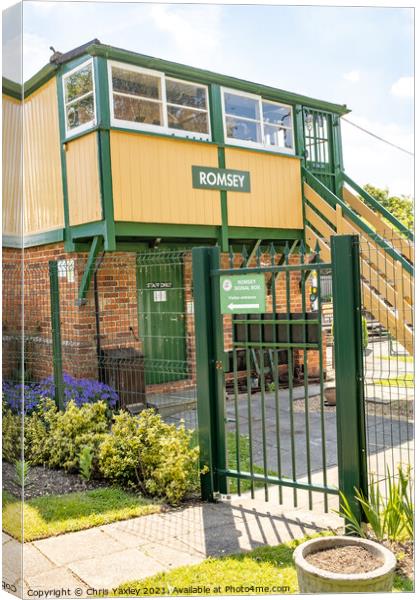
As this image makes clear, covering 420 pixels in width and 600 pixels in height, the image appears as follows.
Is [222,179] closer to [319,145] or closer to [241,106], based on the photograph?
[241,106]

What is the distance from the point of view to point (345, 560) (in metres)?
3.52

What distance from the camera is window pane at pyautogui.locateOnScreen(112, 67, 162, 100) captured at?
8.69 m

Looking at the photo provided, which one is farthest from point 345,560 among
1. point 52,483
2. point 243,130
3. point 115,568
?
point 243,130

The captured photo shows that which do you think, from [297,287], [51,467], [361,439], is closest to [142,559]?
[361,439]

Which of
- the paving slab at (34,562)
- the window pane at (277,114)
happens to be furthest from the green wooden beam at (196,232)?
the paving slab at (34,562)

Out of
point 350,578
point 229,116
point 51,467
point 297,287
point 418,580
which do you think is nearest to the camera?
point 350,578

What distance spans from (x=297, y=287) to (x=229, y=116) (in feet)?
12.3

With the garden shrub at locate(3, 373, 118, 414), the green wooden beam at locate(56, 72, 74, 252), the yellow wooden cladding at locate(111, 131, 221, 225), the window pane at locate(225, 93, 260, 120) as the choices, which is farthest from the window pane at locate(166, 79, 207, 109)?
the garden shrub at locate(3, 373, 118, 414)

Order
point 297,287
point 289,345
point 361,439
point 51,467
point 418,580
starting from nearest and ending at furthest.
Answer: point 418,580 → point 361,439 → point 289,345 → point 51,467 → point 297,287

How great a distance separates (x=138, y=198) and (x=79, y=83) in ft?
6.13

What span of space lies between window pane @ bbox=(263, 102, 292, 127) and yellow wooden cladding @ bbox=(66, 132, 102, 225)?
12.5 feet

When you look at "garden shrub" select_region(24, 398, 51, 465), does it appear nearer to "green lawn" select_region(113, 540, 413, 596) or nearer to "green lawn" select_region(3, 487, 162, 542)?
"green lawn" select_region(3, 487, 162, 542)

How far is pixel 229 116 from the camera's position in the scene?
10250 mm

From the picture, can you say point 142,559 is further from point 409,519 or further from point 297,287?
point 297,287
